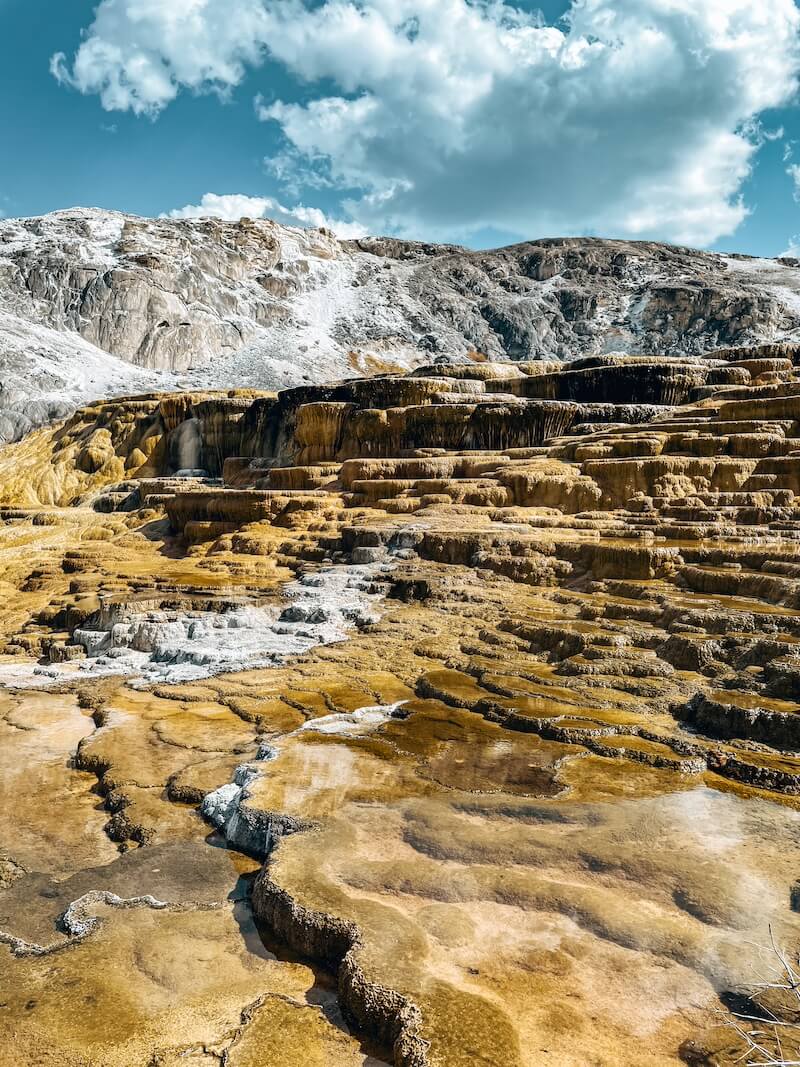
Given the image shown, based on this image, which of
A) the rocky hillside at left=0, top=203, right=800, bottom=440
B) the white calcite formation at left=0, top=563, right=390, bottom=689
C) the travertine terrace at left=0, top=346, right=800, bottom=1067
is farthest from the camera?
the rocky hillside at left=0, top=203, right=800, bottom=440

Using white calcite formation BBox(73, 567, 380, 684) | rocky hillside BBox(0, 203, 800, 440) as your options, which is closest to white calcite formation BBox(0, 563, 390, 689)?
white calcite formation BBox(73, 567, 380, 684)

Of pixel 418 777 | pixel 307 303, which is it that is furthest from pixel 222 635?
pixel 307 303

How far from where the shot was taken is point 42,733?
29.5 ft

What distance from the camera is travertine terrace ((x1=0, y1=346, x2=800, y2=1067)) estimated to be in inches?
154

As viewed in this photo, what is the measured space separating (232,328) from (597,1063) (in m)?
69.0

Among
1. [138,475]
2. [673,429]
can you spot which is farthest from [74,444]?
[673,429]

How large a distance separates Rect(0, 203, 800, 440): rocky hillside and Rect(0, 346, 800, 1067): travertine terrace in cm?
3869

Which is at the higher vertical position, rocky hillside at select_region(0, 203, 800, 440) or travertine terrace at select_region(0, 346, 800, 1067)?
rocky hillside at select_region(0, 203, 800, 440)

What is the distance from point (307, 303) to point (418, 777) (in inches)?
2952

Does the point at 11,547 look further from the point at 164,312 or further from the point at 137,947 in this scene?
the point at 164,312

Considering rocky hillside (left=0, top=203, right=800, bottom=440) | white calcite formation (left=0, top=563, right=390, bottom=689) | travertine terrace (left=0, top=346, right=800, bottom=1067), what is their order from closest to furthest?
travertine terrace (left=0, top=346, right=800, bottom=1067)
white calcite formation (left=0, top=563, right=390, bottom=689)
rocky hillside (left=0, top=203, right=800, bottom=440)

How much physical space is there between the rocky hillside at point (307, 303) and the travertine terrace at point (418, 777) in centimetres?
3869

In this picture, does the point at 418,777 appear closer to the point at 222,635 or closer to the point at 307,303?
the point at 222,635

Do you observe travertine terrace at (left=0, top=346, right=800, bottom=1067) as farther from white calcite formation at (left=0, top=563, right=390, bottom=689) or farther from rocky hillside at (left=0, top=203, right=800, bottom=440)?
rocky hillside at (left=0, top=203, right=800, bottom=440)
